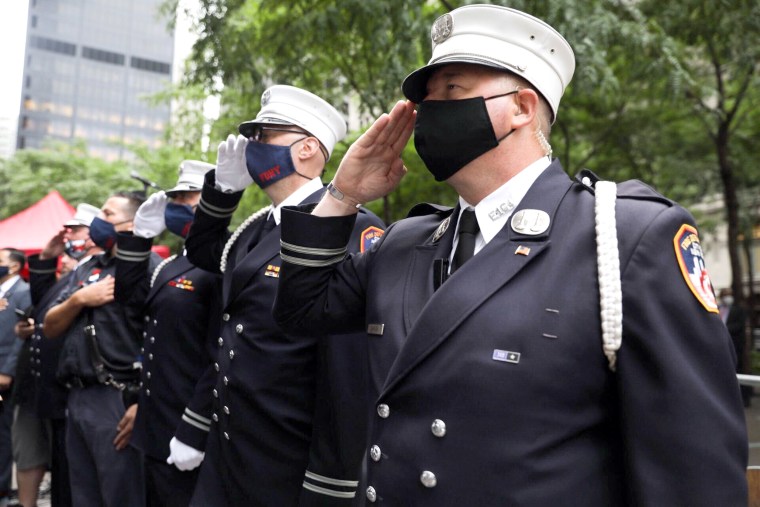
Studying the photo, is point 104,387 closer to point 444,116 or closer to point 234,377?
point 234,377

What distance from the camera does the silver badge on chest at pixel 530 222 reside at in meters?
1.87

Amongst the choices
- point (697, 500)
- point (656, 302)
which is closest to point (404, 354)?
point (656, 302)

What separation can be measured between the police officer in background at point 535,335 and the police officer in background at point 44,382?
4853 mm

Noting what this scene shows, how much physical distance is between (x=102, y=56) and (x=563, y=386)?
127405 millimetres

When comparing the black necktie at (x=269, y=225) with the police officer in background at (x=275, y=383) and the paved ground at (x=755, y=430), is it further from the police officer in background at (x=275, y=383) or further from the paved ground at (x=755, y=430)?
the paved ground at (x=755, y=430)

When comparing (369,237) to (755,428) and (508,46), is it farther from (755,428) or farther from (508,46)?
(755,428)

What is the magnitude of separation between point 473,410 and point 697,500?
0.50m

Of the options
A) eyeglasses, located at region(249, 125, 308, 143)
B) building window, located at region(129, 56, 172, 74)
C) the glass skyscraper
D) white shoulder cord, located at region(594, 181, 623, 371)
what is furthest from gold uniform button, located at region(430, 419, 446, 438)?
building window, located at region(129, 56, 172, 74)

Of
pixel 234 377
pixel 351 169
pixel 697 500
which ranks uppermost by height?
pixel 351 169

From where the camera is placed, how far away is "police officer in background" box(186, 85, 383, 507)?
9.91 feet

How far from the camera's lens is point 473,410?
1730mm

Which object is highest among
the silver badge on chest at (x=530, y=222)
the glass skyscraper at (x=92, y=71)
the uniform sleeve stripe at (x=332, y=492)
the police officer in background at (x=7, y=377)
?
the glass skyscraper at (x=92, y=71)

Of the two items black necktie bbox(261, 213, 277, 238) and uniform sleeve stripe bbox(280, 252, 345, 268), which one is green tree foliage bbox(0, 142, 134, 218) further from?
uniform sleeve stripe bbox(280, 252, 345, 268)

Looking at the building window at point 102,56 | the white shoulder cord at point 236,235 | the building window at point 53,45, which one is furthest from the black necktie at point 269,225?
the building window at point 102,56
